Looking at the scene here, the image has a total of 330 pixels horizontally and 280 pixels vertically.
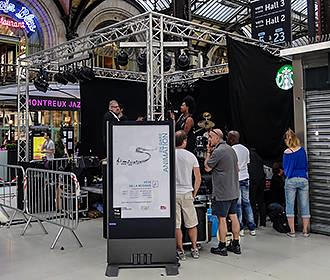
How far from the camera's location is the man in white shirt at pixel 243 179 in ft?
19.4

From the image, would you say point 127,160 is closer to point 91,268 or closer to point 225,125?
point 91,268

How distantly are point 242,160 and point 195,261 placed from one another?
180cm

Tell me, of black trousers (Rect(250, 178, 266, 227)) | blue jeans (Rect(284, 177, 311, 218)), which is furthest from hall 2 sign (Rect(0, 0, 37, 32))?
blue jeans (Rect(284, 177, 311, 218))

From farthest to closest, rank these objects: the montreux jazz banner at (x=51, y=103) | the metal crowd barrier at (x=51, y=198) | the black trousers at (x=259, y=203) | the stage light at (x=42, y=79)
Answer: 1. the montreux jazz banner at (x=51, y=103)
2. the stage light at (x=42, y=79)
3. the black trousers at (x=259, y=203)
4. the metal crowd barrier at (x=51, y=198)

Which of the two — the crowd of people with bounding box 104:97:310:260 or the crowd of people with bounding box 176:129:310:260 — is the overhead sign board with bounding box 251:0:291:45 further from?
the crowd of people with bounding box 176:129:310:260

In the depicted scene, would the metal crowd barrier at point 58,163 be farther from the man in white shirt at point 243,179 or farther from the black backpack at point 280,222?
the black backpack at point 280,222

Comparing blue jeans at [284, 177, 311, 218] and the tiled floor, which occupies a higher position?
blue jeans at [284, 177, 311, 218]

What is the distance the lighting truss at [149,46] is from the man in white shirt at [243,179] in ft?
3.76

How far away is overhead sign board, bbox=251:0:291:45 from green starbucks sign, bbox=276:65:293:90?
111 centimetres

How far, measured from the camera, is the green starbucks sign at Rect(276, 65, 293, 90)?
7.40 meters

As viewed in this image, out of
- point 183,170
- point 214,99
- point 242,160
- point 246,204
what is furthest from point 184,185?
point 214,99

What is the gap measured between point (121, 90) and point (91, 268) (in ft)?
24.9

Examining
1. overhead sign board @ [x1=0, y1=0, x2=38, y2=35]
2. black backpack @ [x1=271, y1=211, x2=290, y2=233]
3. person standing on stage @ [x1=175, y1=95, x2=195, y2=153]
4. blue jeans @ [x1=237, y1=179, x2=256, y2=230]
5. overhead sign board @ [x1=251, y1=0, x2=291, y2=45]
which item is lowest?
black backpack @ [x1=271, y1=211, x2=290, y2=233]

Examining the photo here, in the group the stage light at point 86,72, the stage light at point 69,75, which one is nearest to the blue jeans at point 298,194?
the stage light at point 86,72
